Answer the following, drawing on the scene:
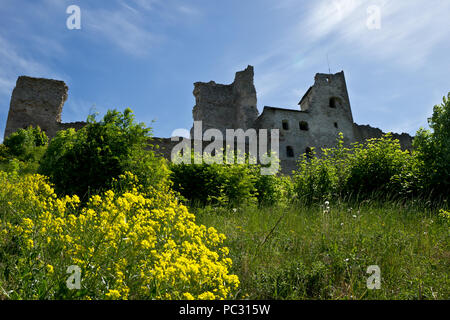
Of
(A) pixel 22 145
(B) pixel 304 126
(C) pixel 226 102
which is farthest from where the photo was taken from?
(C) pixel 226 102

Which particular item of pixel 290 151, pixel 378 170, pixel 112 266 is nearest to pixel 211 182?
pixel 378 170

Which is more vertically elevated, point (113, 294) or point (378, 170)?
point (378, 170)

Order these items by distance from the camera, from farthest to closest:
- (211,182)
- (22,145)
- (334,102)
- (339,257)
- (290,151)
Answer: (334,102) → (290,151) → (22,145) → (211,182) → (339,257)

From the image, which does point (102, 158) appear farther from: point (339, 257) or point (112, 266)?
point (339, 257)

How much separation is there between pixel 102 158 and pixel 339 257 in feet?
16.1

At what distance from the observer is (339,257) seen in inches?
136

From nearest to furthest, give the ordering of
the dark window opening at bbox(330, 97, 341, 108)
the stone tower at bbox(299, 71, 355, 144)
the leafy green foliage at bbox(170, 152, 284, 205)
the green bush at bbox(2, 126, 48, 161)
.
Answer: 1. the leafy green foliage at bbox(170, 152, 284, 205)
2. the green bush at bbox(2, 126, 48, 161)
3. the stone tower at bbox(299, 71, 355, 144)
4. the dark window opening at bbox(330, 97, 341, 108)

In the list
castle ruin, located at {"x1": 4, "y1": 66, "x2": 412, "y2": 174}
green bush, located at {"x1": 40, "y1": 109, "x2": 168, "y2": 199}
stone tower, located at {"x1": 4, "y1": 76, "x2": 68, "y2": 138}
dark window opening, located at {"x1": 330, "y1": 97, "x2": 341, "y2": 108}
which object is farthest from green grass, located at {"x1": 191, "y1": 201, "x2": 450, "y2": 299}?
dark window opening, located at {"x1": 330, "y1": 97, "x2": 341, "y2": 108}

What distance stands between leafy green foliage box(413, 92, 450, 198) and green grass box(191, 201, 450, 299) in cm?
253

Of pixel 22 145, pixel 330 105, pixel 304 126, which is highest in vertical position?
pixel 330 105

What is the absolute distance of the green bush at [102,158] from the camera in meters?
6.00

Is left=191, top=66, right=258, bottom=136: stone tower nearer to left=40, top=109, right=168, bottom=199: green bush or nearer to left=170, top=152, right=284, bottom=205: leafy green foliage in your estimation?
left=170, top=152, right=284, bottom=205: leafy green foliage

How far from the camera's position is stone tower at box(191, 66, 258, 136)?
87.5 feet

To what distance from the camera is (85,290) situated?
84.4 inches
